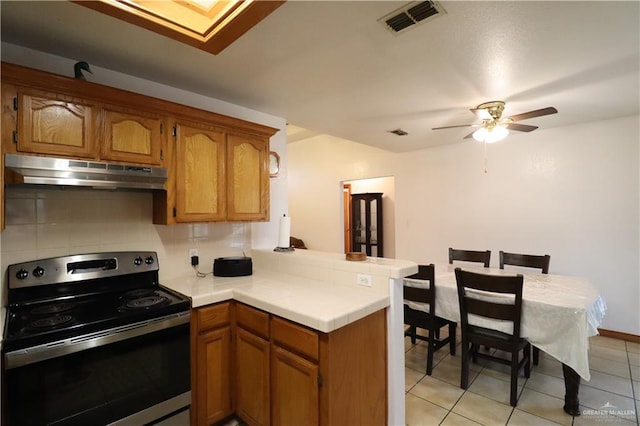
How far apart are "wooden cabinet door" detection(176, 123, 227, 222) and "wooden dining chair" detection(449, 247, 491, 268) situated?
8.77ft

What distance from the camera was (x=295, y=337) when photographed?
5.16 ft

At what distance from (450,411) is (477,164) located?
325 centimetres

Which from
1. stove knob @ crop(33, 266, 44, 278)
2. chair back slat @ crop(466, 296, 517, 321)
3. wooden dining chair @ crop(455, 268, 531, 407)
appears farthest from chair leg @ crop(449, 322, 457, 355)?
stove knob @ crop(33, 266, 44, 278)

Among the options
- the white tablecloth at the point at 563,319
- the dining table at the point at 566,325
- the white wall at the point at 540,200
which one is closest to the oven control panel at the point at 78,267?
the dining table at the point at 566,325

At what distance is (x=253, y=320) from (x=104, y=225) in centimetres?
120

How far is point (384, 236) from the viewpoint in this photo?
644cm

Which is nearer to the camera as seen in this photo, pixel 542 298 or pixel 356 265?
pixel 356 265

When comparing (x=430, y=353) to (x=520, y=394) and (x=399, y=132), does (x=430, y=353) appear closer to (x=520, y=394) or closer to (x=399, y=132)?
(x=520, y=394)

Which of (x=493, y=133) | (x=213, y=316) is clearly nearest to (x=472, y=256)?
Answer: (x=493, y=133)

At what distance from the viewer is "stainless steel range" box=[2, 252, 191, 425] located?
4.31ft

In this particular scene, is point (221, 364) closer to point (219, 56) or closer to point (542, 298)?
point (219, 56)

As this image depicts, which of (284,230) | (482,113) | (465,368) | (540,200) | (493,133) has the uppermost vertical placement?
(482,113)

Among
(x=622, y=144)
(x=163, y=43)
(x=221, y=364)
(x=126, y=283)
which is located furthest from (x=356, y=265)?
(x=622, y=144)

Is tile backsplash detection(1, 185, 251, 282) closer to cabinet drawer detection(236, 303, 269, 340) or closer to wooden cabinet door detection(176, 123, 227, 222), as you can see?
wooden cabinet door detection(176, 123, 227, 222)
